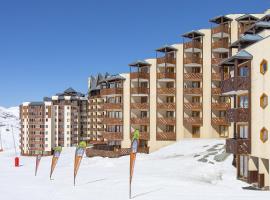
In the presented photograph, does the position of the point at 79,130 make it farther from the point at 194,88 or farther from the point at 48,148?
the point at 194,88

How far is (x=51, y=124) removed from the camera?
134m

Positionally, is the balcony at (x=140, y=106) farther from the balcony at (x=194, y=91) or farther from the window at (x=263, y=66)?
the window at (x=263, y=66)

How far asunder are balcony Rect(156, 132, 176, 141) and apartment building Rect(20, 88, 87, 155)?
70170 millimetres

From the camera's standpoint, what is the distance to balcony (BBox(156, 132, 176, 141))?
68250 millimetres

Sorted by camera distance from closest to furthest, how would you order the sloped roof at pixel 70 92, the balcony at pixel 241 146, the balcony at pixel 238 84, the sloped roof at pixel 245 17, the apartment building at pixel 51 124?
the balcony at pixel 241 146
the balcony at pixel 238 84
the sloped roof at pixel 245 17
the apartment building at pixel 51 124
the sloped roof at pixel 70 92

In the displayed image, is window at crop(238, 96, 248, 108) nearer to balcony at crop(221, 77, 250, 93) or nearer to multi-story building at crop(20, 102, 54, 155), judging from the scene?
balcony at crop(221, 77, 250, 93)

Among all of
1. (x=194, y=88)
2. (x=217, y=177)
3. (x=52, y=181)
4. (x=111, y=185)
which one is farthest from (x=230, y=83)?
(x=194, y=88)

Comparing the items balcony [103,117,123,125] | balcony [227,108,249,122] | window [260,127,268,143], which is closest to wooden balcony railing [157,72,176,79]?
balcony [103,117,123,125]

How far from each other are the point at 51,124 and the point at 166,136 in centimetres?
7301

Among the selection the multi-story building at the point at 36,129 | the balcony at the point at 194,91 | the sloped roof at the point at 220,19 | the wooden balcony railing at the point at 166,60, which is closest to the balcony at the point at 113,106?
the wooden balcony railing at the point at 166,60

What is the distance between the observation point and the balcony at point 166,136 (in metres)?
68.2

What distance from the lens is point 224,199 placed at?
80.9 feet

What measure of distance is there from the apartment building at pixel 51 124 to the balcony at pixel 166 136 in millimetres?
70170

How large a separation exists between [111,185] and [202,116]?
38.7 metres
